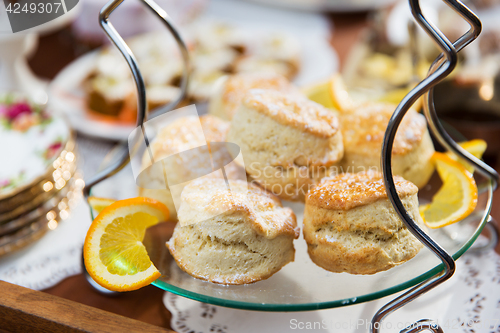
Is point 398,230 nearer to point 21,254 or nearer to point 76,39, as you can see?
point 21,254

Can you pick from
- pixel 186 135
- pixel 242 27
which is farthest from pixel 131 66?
pixel 242 27

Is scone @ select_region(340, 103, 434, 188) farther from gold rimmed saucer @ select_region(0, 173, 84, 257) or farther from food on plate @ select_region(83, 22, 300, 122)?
food on plate @ select_region(83, 22, 300, 122)

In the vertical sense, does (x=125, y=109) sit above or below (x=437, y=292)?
below

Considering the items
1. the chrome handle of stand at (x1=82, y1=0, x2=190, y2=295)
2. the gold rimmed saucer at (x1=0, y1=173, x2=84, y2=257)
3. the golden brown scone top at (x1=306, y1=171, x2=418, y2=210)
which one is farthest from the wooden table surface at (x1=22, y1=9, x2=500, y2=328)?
the golden brown scone top at (x1=306, y1=171, x2=418, y2=210)

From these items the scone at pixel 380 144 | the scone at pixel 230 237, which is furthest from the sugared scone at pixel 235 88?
the scone at pixel 230 237

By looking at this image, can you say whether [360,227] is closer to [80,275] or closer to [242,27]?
[80,275]

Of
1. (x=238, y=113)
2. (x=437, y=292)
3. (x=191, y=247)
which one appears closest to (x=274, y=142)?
(x=238, y=113)

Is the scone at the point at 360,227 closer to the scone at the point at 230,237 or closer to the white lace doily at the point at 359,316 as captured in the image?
the scone at the point at 230,237
